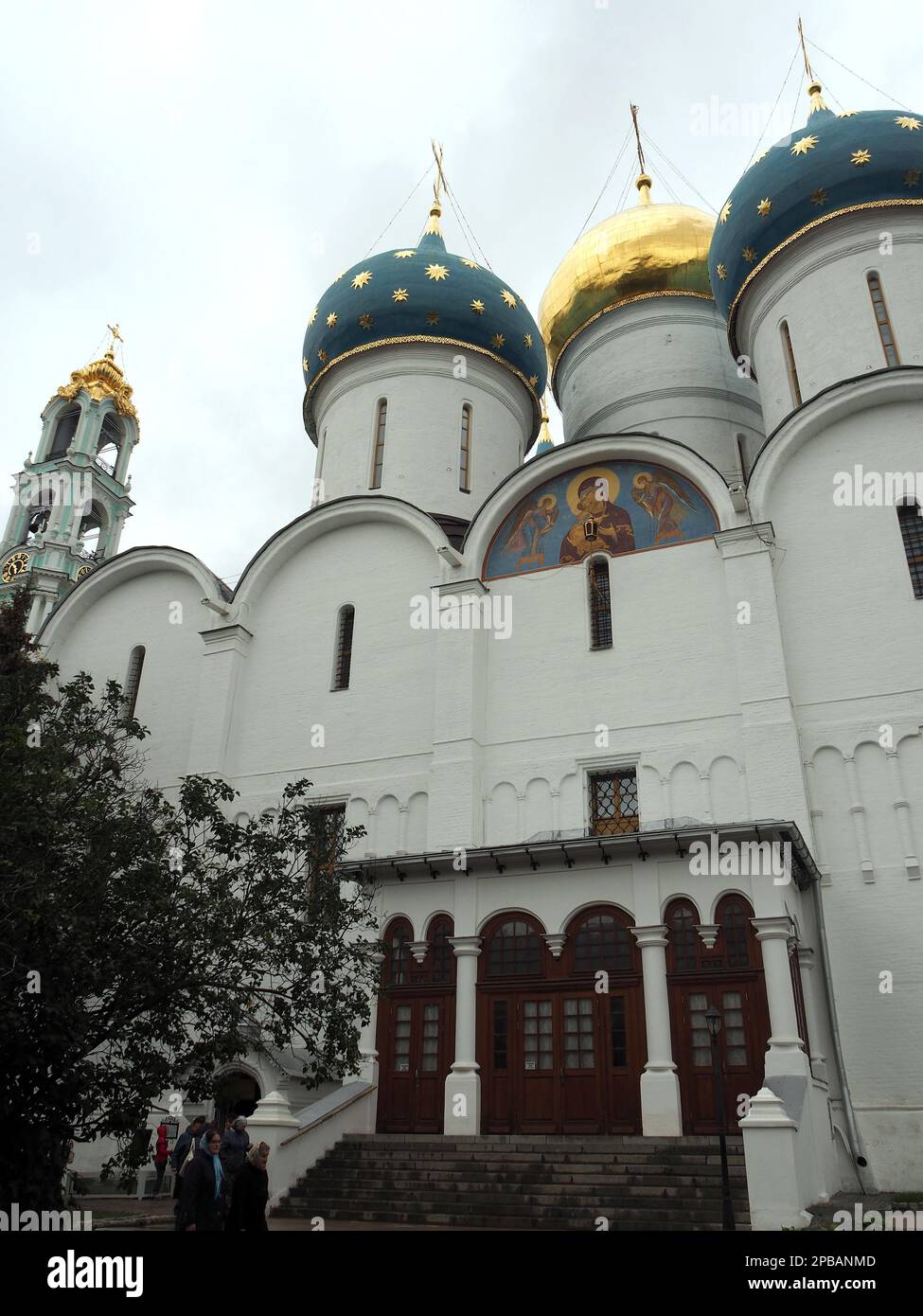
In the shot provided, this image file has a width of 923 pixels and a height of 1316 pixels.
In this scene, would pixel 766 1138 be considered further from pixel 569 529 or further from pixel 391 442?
pixel 391 442

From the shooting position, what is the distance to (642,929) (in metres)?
11.4

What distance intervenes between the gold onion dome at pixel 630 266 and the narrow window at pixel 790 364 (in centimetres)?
476

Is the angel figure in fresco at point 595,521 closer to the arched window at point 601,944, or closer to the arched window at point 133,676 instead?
Answer: the arched window at point 601,944

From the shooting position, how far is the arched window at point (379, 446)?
1920 cm

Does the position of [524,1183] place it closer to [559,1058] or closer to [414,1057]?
[559,1058]

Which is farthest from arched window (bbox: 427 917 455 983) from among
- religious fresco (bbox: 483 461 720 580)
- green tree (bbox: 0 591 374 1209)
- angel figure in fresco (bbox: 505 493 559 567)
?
angel figure in fresco (bbox: 505 493 559 567)

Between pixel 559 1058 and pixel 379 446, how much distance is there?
11.9 meters

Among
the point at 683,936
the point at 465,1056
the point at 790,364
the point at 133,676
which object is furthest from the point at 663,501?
the point at 133,676

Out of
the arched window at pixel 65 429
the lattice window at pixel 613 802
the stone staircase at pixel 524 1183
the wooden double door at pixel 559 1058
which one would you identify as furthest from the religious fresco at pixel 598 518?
the arched window at pixel 65 429

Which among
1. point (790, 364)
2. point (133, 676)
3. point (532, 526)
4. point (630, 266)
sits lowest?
point (133, 676)

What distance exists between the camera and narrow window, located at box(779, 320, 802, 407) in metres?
16.5

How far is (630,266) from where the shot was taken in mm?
21594

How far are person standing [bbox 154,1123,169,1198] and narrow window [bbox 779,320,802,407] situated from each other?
1357cm
